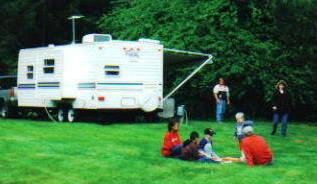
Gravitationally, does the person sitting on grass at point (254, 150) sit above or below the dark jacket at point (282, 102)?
below

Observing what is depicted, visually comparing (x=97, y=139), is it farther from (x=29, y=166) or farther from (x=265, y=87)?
(x=265, y=87)

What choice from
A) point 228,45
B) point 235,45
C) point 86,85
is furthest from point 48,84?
point 235,45

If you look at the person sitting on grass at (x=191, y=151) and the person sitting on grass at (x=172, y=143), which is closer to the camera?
the person sitting on grass at (x=191, y=151)

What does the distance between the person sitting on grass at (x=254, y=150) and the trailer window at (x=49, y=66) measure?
40.5 ft

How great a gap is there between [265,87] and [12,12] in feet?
55.6

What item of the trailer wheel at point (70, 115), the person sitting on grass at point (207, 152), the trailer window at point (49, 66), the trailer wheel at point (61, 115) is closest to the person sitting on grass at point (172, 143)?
the person sitting on grass at point (207, 152)

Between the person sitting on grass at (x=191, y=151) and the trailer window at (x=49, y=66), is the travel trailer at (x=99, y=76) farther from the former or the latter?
the person sitting on grass at (x=191, y=151)

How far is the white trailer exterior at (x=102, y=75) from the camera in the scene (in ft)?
79.4

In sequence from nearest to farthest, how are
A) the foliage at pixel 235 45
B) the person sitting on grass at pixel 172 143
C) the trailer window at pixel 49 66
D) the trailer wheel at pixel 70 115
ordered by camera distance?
1. the person sitting on grass at pixel 172 143
2. the trailer wheel at pixel 70 115
3. the trailer window at pixel 49 66
4. the foliage at pixel 235 45

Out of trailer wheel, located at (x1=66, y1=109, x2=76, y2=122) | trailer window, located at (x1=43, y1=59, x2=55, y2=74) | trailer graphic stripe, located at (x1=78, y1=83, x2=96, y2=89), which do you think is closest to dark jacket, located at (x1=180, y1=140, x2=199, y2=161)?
trailer graphic stripe, located at (x1=78, y1=83, x2=96, y2=89)

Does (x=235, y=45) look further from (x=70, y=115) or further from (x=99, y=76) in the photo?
(x=70, y=115)

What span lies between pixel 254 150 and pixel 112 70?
1074 cm

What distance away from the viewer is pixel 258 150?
14.5m

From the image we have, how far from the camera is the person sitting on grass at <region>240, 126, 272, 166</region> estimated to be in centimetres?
1441
